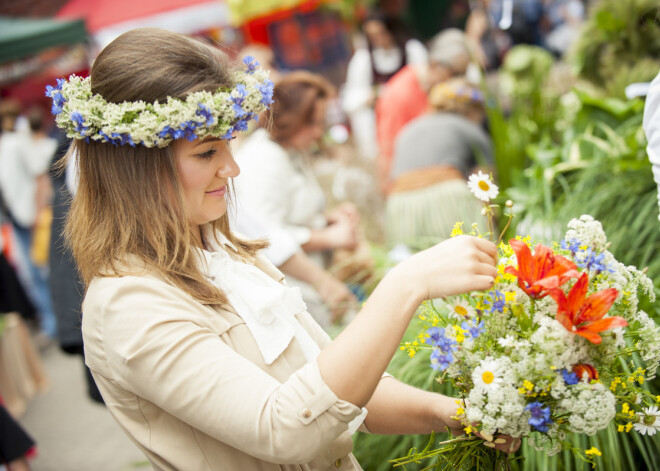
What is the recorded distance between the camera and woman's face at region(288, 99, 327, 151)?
129 inches

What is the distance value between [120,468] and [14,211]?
373 centimetres

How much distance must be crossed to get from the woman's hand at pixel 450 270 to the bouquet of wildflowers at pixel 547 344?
0.06m

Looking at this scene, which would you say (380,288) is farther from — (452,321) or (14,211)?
(14,211)

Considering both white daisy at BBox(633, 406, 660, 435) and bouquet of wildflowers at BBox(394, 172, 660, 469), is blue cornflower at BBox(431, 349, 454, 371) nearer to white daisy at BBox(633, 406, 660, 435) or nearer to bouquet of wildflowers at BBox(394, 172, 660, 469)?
bouquet of wildflowers at BBox(394, 172, 660, 469)

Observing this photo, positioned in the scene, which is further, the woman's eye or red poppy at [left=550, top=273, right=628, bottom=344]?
the woman's eye

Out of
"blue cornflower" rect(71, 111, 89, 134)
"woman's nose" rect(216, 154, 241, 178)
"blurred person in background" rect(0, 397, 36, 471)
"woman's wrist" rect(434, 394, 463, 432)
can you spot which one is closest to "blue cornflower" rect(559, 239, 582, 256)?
"woman's wrist" rect(434, 394, 463, 432)

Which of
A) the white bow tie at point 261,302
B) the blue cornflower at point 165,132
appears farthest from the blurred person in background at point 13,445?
the blue cornflower at point 165,132

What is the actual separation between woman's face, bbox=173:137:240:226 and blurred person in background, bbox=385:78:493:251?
1809 mm

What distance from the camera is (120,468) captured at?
360 cm

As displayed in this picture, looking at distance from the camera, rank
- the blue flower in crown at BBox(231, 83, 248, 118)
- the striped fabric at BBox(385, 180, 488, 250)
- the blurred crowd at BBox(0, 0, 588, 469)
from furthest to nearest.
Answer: the striped fabric at BBox(385, 180, 488, 250)
the blurred crowd at BBox(0, 0, 588, 469)
the blue flower in crown at BBox(231, 83, 248, 118)

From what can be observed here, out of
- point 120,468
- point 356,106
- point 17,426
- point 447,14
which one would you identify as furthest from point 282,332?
point 447,14

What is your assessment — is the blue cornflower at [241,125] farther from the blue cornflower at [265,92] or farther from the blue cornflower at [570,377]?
the blue cornflower at [570,377]

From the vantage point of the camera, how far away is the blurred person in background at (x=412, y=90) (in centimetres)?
422

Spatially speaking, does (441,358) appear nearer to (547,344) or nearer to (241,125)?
(547,344)
